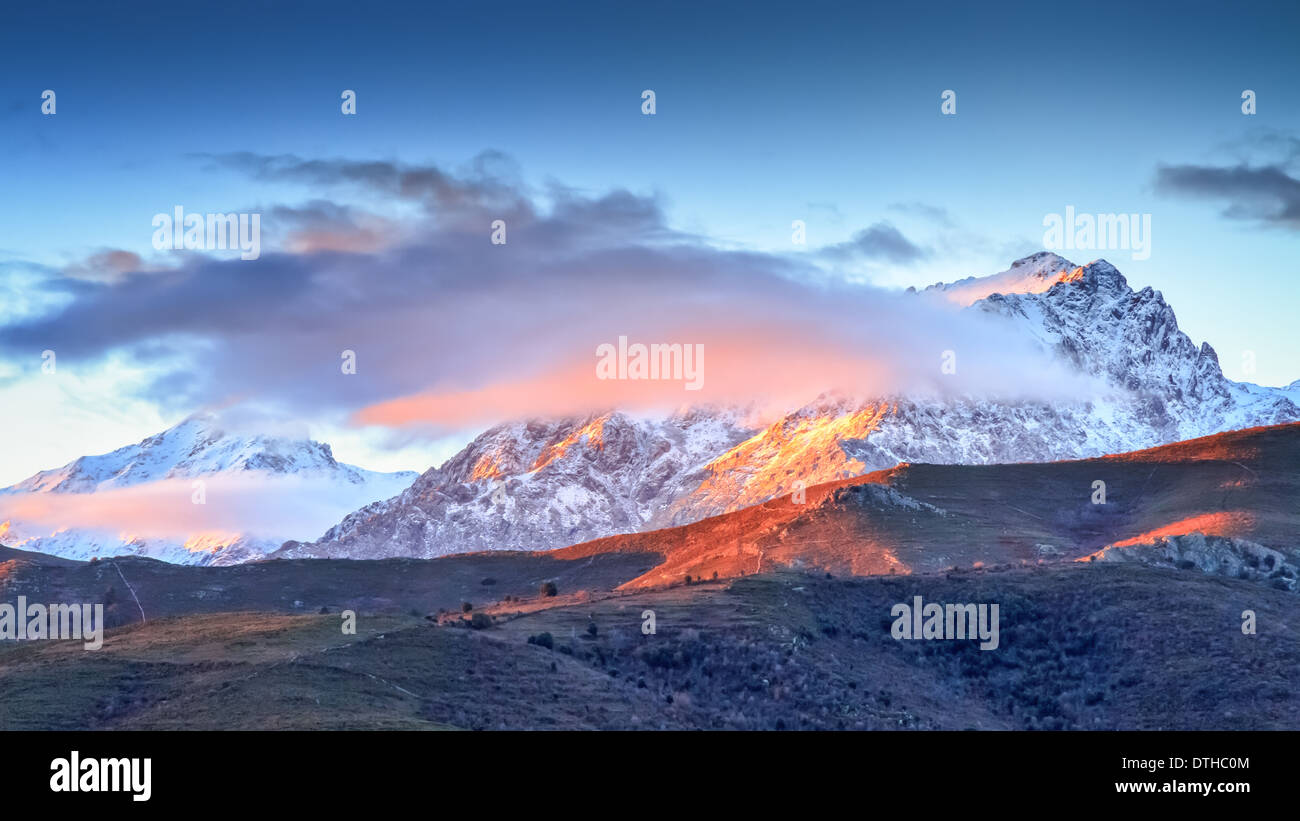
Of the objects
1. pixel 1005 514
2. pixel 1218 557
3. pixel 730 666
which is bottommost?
pixel 730 666

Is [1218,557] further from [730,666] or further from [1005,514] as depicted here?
[730,666]

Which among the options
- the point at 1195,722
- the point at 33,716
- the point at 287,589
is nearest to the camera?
the point at 33,716

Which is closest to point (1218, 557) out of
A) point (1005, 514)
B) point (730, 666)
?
point (1005, 514)

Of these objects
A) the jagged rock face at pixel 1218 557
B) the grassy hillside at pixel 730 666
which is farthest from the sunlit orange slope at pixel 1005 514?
the grassy hillside at pixel 730 666

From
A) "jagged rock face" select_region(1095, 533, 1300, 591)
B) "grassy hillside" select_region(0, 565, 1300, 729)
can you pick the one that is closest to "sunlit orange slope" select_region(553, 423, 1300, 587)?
"jagged rock face" select_region(1095, 533, 1300, 591)

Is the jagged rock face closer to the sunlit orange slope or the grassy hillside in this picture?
the sunlit orange slope

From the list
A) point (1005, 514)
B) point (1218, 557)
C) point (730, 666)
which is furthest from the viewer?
point (1005, 514)

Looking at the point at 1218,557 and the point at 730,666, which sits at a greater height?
the point at 1218,557

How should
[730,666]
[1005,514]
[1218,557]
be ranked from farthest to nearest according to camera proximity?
[1005,514] < [1218,557] < [730,666]

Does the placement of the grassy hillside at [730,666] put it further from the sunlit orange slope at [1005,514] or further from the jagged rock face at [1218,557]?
the sunlit orange slope at [1005,514]
